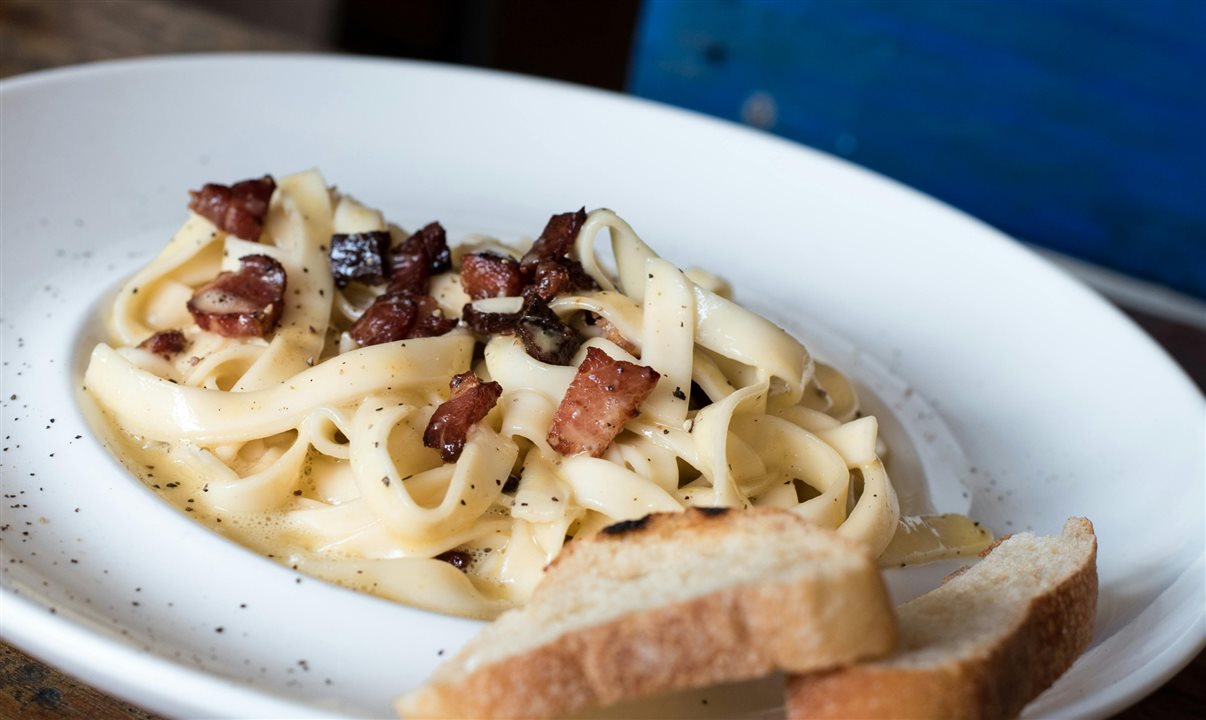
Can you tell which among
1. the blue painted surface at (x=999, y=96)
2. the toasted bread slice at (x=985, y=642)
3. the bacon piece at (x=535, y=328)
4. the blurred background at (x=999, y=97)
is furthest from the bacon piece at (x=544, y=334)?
the blue painted surface at (x=999, y=96)

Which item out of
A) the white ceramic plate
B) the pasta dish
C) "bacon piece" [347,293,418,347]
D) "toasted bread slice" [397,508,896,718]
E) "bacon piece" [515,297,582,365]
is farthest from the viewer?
"bacon piece" [347,293,418,347]

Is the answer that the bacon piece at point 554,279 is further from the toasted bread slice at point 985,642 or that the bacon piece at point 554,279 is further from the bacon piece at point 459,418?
the toasted bread slice at point 985,642

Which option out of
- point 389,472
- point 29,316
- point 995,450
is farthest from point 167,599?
point 995,450

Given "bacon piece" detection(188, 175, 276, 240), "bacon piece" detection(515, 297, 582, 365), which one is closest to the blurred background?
"bacon piece" detection(188, 175, 276, 240)

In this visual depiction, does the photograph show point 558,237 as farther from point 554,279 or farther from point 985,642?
point 985,642

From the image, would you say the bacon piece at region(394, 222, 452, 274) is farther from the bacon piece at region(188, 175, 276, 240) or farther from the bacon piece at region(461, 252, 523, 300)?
the bacon piece at region(188, 175, 276, 240)

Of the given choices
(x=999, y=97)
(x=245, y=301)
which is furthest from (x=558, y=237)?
(x=999, y=97)
